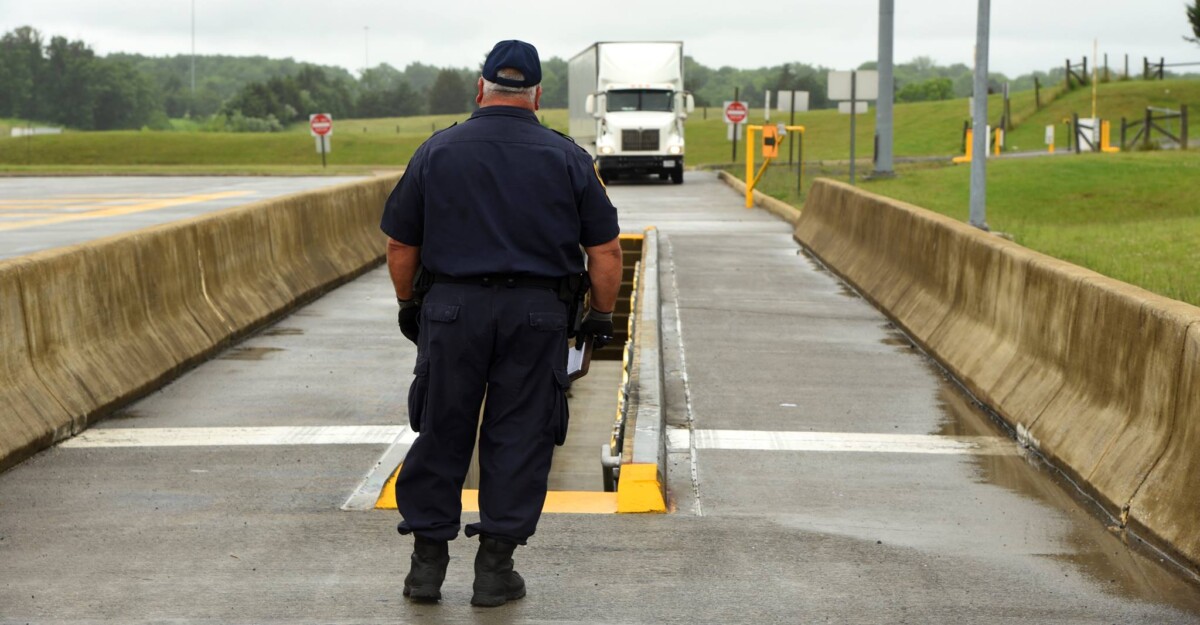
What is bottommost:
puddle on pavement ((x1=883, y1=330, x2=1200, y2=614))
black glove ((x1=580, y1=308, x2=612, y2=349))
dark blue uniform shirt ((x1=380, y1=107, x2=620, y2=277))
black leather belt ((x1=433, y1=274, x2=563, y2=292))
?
puddle on pavement ((x1=883, y1=330, x2=1200, y2=614))

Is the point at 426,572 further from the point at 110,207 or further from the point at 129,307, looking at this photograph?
the point at 110,207

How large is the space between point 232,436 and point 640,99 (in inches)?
1401

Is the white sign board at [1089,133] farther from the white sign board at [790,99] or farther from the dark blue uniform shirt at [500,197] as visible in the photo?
the dark blue uniform shirt at [500,197]

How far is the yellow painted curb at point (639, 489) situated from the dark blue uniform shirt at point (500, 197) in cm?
191

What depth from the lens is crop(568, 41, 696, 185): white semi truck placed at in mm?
43438

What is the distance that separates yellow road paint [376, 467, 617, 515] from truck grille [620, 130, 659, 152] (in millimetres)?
35960

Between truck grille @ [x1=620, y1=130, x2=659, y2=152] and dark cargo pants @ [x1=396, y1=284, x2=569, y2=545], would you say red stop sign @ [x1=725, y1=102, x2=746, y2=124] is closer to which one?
truck grille @ [x1=620, y1=130, x2=659, y2=152]

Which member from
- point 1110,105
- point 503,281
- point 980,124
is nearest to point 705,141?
point 1110,105

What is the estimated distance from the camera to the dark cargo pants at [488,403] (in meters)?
5.62

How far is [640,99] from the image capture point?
1736 inches

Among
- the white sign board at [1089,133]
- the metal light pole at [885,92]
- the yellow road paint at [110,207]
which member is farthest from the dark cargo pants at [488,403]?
the white sign board at [1089,133]

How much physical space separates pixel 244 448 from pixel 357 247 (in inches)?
428

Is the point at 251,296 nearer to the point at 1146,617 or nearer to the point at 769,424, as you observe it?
the point at 769,424

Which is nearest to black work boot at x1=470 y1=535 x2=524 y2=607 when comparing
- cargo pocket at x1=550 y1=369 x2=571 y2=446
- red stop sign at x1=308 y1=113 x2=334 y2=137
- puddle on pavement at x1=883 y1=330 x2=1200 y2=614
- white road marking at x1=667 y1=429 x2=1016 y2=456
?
cargo pocket at x1=550 y1=369 x2=571 y2=446
